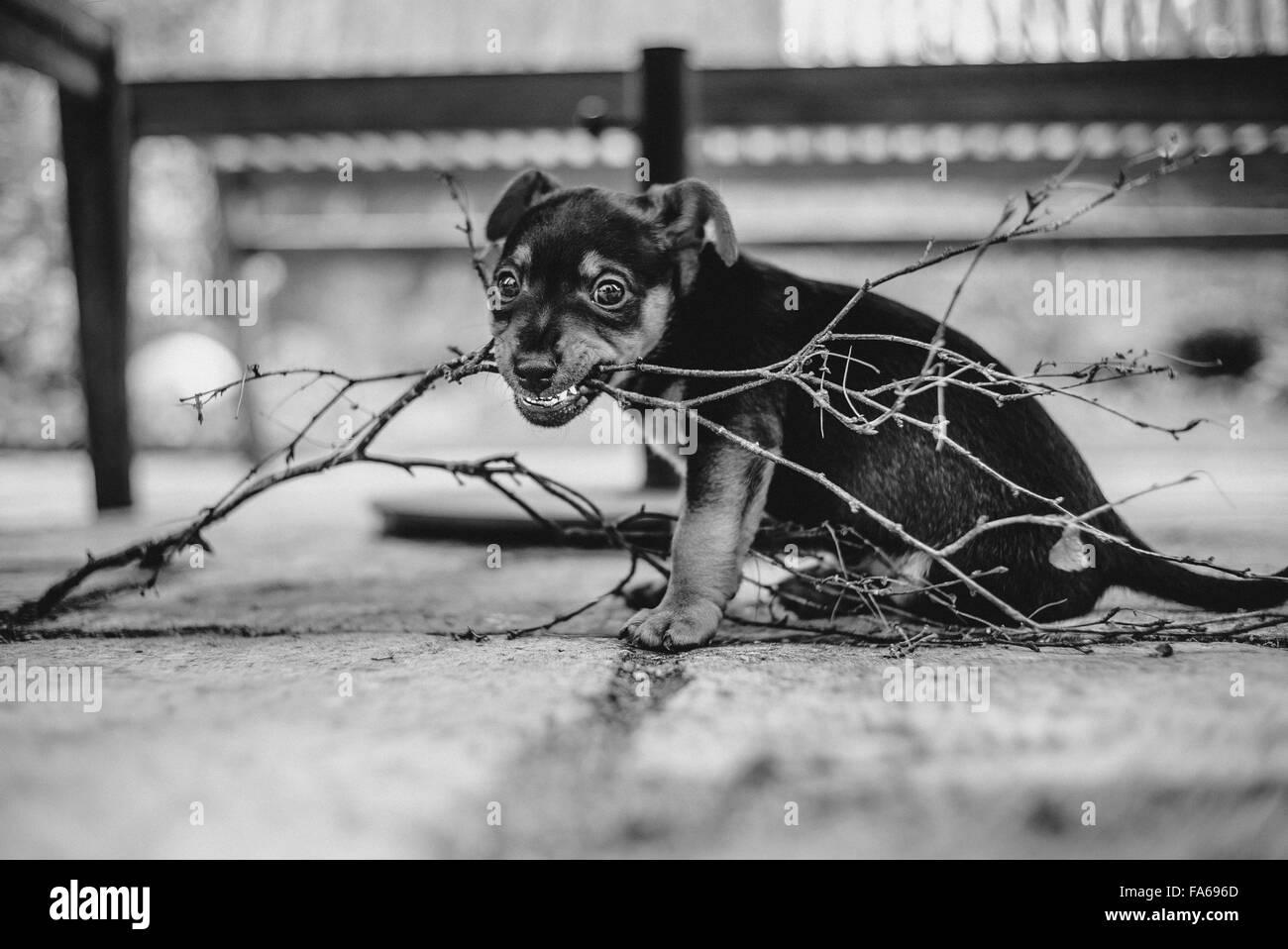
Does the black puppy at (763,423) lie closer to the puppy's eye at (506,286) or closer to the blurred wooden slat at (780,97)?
the puppy's eye at (506,286)

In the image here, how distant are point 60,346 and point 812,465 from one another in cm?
775

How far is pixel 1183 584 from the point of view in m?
1.77

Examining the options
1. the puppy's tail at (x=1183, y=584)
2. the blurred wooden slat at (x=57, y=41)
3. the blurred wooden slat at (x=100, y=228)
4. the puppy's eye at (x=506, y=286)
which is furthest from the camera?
the blurred wooden slat at (x=100, y=228)

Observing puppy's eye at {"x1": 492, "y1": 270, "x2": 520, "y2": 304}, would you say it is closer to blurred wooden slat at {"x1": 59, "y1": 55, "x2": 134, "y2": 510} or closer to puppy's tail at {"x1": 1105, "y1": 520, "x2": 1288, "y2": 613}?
puppy's tail at {"x1": 1105, "y1": 520, "x2": 1288, "y2": 613}

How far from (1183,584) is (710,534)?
0.88 m

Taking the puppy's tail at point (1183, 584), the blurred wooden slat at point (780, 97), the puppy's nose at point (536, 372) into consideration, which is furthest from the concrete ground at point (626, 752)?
the blurred wooden slat at point (780, 97)

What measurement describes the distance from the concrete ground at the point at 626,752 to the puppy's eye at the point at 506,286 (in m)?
0.65

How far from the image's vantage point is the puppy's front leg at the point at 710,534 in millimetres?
1733

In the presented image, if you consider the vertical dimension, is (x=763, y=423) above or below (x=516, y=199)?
below

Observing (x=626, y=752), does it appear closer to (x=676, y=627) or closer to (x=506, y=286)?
(x=676, y=627)

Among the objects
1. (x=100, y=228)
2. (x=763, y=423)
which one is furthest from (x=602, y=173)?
(x=763, y=423)

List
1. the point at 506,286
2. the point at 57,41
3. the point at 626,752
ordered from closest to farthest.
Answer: the point at 626,752 < the point at 506,286 < the point at 57,41

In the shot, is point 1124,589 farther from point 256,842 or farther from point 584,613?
point 256,842
